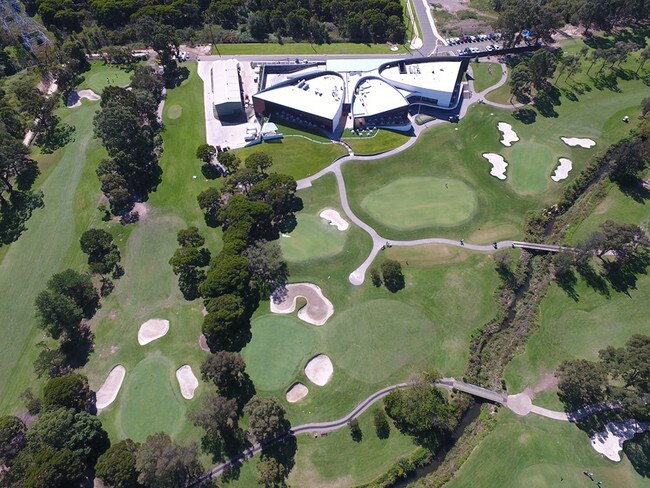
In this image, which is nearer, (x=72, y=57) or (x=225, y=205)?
(x=225, y=205)

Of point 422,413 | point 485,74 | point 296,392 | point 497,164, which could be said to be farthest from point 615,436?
point 485,74


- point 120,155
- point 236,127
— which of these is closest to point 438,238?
point 236,127

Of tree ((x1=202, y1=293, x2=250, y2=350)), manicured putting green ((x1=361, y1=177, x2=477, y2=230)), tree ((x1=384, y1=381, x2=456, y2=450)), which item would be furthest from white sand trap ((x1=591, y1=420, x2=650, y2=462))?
tree ((x1=202, y1=293, x2=250, y2=350))

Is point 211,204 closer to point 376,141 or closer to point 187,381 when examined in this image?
point 187,381

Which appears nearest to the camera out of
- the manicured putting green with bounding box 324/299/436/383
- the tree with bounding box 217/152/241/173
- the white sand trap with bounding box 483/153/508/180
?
the manicured putting green with bounding box 324/299/436/383

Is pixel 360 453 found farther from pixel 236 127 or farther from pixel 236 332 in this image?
pixel 236 127

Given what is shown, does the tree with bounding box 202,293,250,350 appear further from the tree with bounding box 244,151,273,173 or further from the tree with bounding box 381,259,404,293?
the tree with bounding box 244,151,273,173
